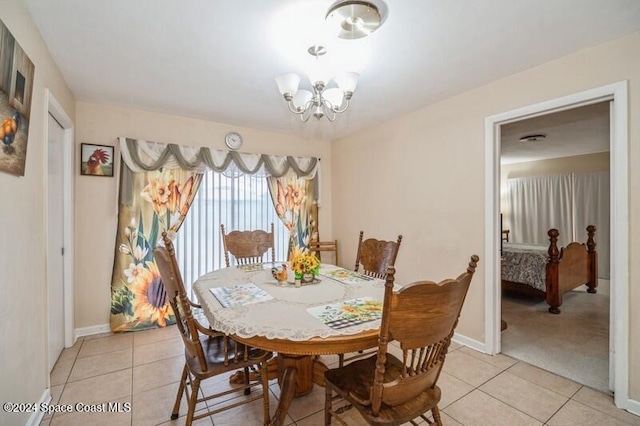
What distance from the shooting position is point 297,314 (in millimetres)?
1492

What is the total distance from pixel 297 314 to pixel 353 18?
163 centimetres

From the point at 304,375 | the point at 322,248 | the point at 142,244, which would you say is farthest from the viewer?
the point at 322,248

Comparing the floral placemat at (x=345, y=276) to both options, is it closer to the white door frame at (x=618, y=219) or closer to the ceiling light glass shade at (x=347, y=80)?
the ceiling light glass shade at (x=347, y=80)

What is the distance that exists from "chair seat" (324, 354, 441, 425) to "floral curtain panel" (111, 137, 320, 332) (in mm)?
2542

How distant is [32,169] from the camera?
5.66 feet

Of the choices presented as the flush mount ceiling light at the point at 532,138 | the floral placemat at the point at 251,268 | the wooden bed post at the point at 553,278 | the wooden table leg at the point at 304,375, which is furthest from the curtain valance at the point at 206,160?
the wooden bed post at the point at 553,278

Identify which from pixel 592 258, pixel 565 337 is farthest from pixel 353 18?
pixel 592 258

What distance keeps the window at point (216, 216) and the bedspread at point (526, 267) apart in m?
3.45

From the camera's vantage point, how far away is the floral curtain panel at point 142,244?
3068 mm

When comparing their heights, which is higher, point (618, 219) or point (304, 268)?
point (618, 219)

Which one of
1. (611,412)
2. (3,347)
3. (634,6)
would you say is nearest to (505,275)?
(611,412)

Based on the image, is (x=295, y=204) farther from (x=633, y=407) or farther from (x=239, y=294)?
(x=633, y=407)

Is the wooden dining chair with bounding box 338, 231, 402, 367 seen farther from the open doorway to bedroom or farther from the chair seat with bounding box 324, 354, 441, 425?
the open doorway to bedroom

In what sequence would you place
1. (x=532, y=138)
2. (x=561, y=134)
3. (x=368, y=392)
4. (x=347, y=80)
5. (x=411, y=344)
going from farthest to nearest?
(x=532, y=138) → (x=561, y=134) → (x=347, y=80) → (x=368, y=392) → (x=411, y=344)
